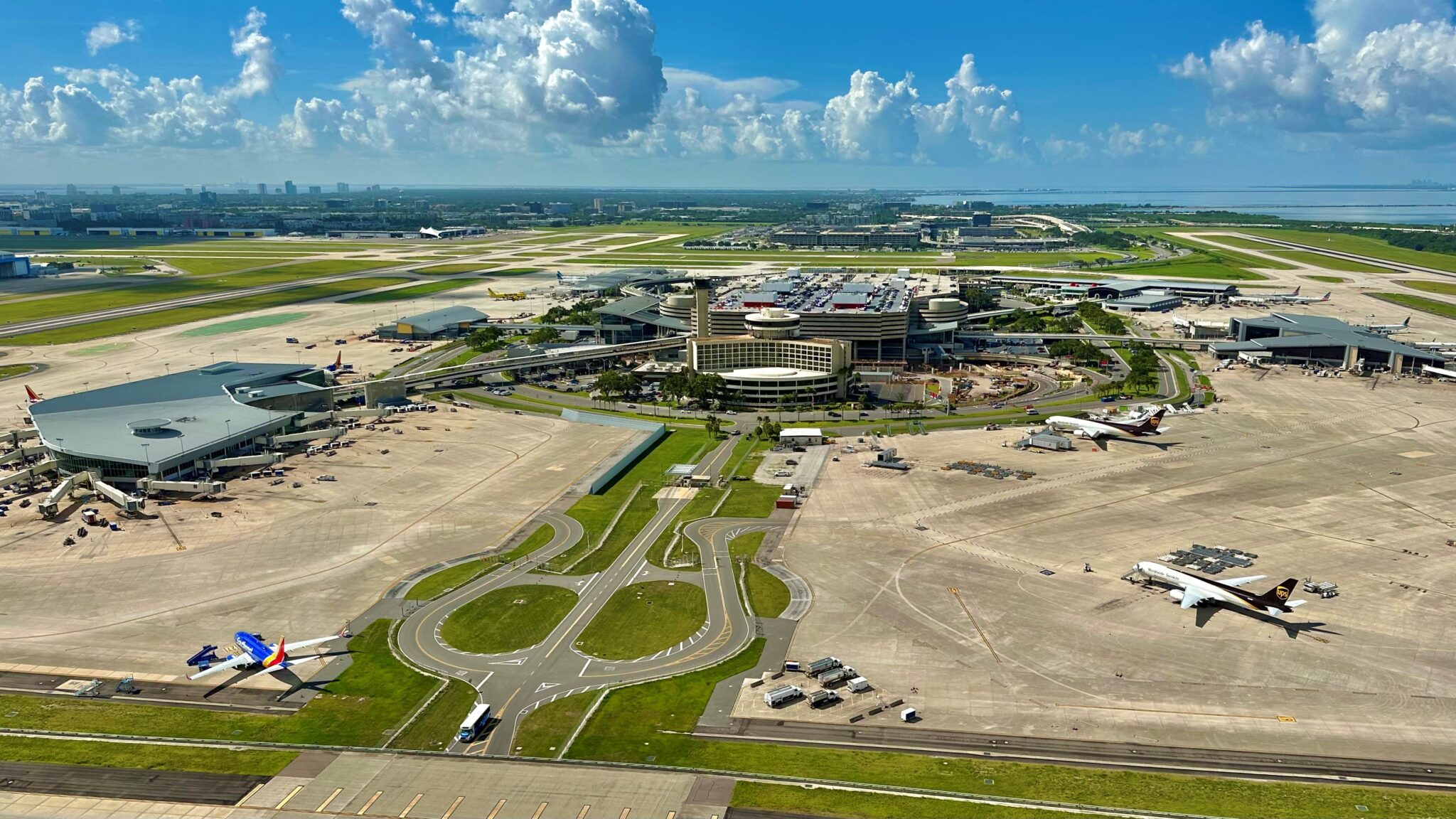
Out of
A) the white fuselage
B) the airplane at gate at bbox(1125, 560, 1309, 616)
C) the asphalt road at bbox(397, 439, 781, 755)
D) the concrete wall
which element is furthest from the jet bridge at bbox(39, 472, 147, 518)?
the white fuselage

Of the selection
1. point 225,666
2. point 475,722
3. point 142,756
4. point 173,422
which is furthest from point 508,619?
point 173,422

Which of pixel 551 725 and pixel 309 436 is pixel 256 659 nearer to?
pixel 551 725

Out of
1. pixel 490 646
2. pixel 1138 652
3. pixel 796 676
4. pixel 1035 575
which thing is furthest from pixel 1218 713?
pixel 490 646

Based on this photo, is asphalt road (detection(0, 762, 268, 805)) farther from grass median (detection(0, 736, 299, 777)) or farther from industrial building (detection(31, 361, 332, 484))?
industrial building (detection(31, 361, 332, 484))

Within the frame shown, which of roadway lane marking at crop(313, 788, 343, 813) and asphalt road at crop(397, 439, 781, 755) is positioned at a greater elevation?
roadway lane marking at crop(313, 788, 343, 813)

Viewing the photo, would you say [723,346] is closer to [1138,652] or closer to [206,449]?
[206,449]

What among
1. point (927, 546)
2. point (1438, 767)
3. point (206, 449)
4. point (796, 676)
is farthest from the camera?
point (206, 449)
